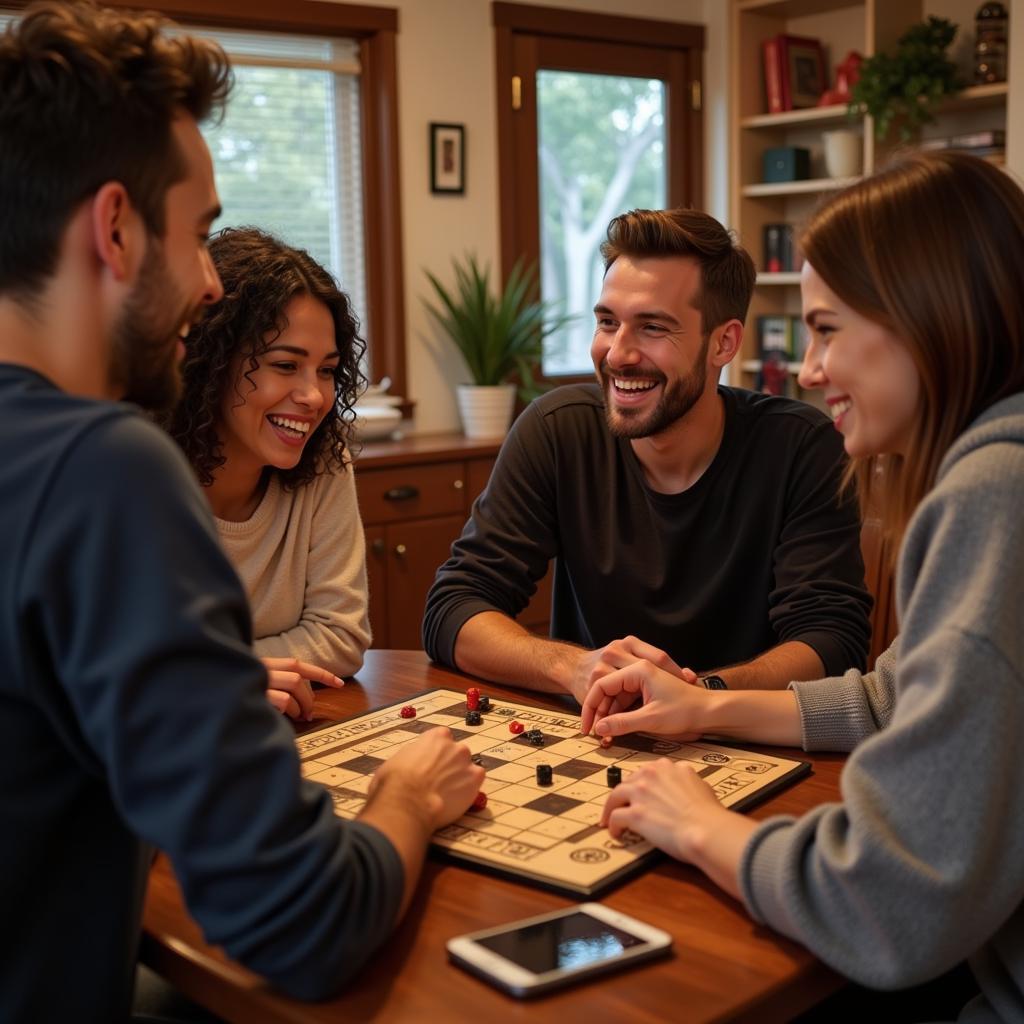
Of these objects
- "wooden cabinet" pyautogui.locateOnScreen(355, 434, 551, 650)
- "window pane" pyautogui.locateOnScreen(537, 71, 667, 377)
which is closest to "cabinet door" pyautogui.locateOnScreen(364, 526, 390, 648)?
"wooden cabinet" pyautogui.locateOnScreen(355, 434, 551, 650)

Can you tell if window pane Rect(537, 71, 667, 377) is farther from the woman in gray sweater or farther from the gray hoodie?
the gray hoodie

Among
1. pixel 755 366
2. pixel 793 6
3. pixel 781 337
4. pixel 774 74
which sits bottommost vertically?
pixel 755 366

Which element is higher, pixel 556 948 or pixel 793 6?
pixel 793 6

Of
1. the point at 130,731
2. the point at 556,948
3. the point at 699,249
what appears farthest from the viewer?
the point at 699,249

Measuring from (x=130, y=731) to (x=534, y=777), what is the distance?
2.00 ft

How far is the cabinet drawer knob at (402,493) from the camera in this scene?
413cm

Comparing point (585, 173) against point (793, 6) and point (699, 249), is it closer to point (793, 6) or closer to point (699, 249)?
point (793, 6)

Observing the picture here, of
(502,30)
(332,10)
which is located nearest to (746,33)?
(502,30)

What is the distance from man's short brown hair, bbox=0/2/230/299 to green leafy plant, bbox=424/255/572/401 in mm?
3494

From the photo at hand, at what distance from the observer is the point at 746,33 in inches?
206

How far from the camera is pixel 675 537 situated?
2.23 m

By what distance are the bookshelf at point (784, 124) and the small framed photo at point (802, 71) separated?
2.1 inches

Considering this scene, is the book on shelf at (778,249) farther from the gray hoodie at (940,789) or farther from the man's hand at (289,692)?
the gray hoodie at (940,789)

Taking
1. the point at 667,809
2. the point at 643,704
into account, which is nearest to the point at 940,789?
the point at 667,809
